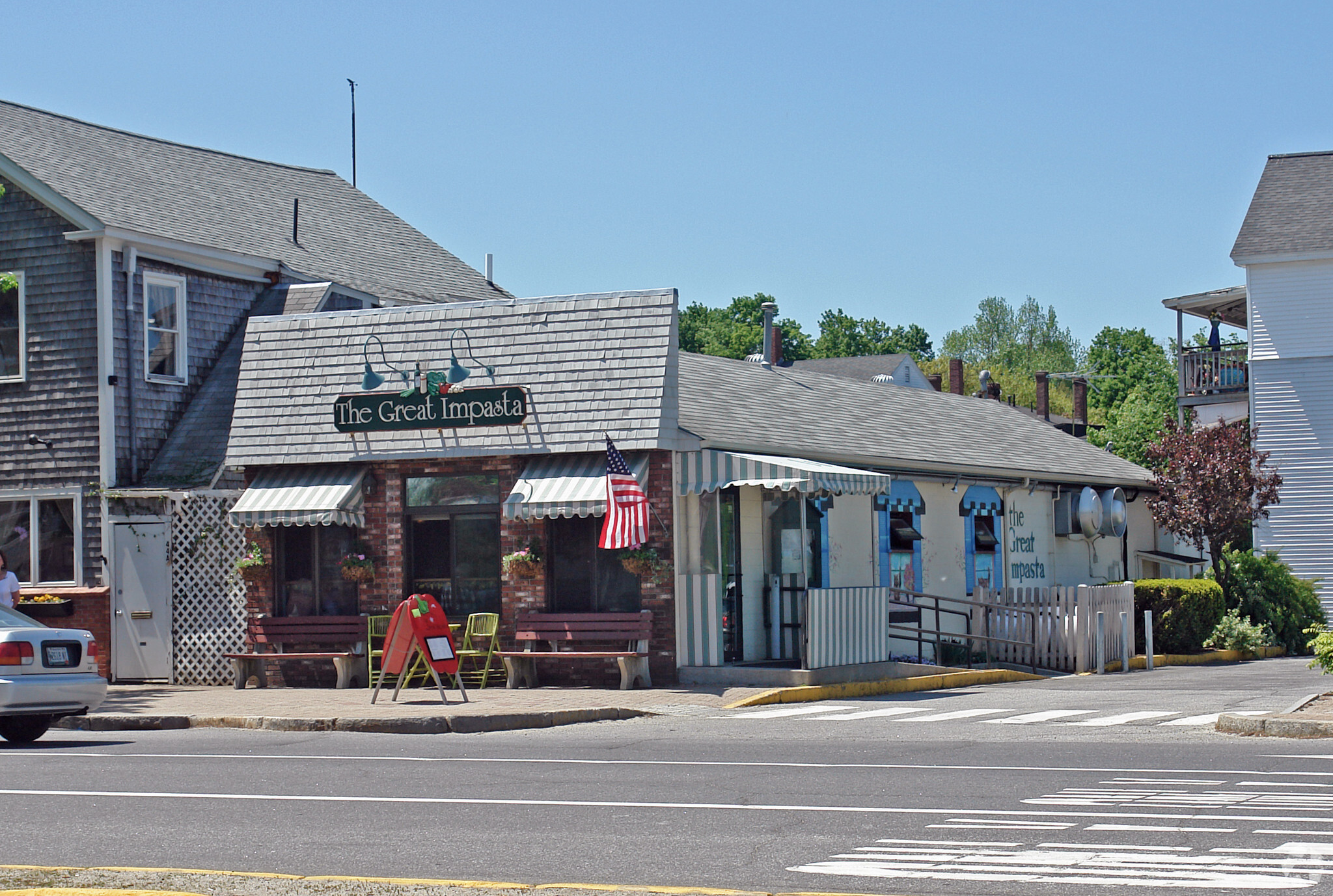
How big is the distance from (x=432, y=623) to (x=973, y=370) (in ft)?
309

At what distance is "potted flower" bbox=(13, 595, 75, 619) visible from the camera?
2178cm

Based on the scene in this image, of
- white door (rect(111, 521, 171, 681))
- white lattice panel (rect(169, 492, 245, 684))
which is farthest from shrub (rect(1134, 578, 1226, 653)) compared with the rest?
white door (rect(111, 521, 171, 681))

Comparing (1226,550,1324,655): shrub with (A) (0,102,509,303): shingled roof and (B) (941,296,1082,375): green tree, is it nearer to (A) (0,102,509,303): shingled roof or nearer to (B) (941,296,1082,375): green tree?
(A) (0,102,509,303): shingled roof

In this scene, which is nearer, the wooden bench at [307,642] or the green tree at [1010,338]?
the wooden bench at [307,642]

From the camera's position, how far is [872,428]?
2589cm

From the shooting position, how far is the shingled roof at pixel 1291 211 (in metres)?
33.3

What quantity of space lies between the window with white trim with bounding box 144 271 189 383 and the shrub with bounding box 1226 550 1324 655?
18.7 meters

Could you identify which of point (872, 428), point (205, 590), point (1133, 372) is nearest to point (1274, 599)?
point (872, 428)

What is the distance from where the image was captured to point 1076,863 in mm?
7344

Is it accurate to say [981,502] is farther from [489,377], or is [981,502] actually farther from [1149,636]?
[489,377]

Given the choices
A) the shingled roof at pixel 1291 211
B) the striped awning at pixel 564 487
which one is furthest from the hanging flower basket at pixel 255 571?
the shingled roof at pixel 1291 211

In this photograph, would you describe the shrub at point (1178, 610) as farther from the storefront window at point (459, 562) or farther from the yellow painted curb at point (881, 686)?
the storefront window at point (459, 562)

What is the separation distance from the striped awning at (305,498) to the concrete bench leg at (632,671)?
161 inches

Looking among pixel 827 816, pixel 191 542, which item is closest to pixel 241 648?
pixel 191 542
